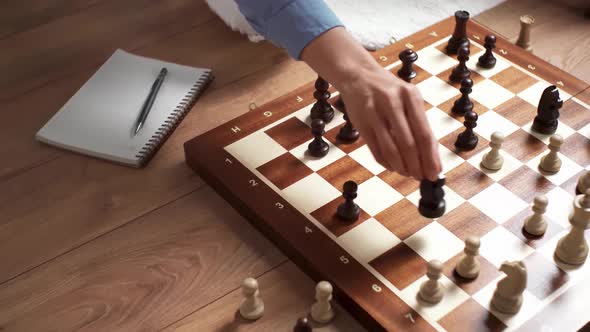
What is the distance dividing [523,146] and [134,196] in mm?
732

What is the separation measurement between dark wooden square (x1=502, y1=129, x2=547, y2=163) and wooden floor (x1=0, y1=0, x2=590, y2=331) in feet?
1.05

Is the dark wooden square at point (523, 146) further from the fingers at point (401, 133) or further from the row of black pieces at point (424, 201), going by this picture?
the fingers at point (401, 133)

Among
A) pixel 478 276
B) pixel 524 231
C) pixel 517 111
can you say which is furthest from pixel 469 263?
pixel 517 111

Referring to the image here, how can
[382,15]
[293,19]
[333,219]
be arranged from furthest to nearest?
[382,15], [333,219], [293,19]

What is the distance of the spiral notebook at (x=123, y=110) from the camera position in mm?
1526

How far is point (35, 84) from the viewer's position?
1.74 metres

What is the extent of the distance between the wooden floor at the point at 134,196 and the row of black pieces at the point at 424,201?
0.43 ft

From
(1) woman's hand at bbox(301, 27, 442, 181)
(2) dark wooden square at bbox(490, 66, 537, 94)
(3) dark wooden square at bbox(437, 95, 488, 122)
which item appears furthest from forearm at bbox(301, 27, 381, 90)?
(2) dark wooden square at bbox(490, 66, 537, 94)

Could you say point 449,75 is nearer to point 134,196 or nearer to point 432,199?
point 432,199

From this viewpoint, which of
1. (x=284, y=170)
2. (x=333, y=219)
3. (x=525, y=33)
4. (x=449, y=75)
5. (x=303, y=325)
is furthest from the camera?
(x=525, y=33)

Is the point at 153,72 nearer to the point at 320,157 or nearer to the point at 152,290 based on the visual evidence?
the point at 320,157

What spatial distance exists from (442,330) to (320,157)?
1.44 feet

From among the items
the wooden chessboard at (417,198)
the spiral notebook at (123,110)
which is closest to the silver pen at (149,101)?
the spiral notebook at (123,110)

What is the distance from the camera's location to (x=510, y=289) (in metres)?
1.13
